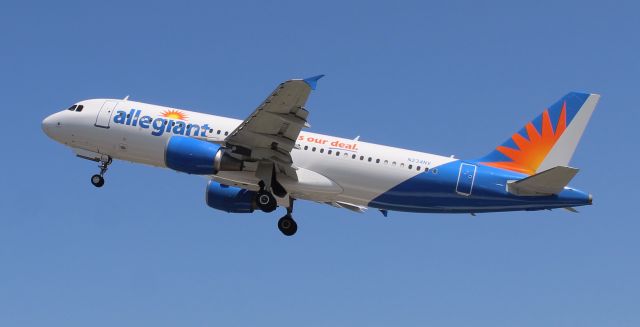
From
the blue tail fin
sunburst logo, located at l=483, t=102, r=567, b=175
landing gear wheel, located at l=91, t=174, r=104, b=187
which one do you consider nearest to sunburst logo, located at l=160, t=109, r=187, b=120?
landing gear wheel, located at l=91, t=174, r=104, b=187

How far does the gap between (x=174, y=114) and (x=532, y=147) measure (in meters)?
18.1

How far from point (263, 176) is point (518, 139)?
12.9 metres

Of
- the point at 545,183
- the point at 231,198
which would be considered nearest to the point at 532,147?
the point at 545,183

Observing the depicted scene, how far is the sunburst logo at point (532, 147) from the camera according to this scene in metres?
47.2

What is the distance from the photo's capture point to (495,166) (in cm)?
4694

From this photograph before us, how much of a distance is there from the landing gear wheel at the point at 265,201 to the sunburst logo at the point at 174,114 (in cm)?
572

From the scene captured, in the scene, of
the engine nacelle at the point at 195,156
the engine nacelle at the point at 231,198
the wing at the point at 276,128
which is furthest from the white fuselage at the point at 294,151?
the engine nacelle at the point at 231,198

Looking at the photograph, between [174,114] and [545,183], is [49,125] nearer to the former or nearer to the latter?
[174,114]

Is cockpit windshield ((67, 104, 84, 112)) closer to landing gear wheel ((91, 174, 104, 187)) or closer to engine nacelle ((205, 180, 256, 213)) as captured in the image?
landing gear wheel ((91, 174, 104, 187))

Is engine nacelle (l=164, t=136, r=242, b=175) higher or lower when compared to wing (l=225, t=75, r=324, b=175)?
lower

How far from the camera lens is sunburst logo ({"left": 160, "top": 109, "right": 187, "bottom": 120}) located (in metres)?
48.8

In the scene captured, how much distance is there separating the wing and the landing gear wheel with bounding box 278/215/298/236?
13.0ft

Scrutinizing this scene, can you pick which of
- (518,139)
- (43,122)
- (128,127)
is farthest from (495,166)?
(43,122)

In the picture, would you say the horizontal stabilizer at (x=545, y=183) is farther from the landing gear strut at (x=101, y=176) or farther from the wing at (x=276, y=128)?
the landing gear strut at (x=101, y=176)
